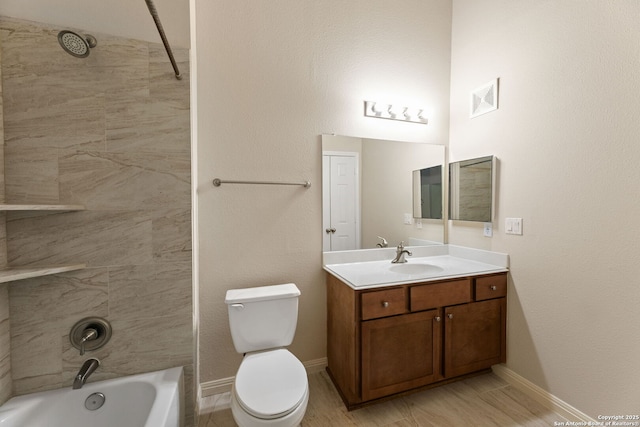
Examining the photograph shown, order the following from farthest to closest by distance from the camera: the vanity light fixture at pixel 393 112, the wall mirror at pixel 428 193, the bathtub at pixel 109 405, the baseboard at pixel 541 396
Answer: the wall mirror at pixel 428 193, the vanity light fixture at pixel 393 112, the baseboard at pixel 541 396, the bathtub at pixel 109 405

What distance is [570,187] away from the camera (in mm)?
1516

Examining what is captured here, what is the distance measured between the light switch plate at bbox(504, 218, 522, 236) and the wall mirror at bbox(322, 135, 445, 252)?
561 mm

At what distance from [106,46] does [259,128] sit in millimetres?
879

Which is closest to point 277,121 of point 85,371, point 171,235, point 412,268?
point 171,235

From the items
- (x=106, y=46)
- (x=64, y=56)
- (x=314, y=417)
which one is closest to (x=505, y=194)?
(x=314, y=417)

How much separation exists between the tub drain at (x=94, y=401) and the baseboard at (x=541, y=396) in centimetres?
250

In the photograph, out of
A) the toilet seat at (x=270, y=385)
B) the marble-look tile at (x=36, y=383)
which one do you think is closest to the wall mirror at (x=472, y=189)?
the toilet seat at (x=270, y=385)

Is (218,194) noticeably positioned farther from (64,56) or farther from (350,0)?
(350,0)

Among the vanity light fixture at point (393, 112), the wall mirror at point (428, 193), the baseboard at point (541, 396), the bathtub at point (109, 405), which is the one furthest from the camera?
the wall mirror at point (428, 193)

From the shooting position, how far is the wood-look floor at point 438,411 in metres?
1.53

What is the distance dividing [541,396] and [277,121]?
8.40 feet

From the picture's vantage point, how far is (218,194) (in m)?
1.77

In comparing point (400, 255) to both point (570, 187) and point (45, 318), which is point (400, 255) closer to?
point (570, 187)

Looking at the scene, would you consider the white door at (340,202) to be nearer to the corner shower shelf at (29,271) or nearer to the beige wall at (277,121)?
the beige wall at (277,121)
